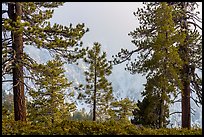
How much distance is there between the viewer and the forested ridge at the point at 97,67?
12172 millimetres

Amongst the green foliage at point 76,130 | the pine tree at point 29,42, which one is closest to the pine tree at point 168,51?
the pine tree at point 29,42

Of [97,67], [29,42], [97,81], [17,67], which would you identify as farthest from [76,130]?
[97,81]

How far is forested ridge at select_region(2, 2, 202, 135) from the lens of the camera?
12172 mm

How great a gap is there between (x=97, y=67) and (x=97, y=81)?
5.88 ft

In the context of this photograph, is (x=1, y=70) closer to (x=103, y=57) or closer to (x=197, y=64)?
(x=197, y=64)

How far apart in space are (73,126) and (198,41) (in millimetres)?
11576

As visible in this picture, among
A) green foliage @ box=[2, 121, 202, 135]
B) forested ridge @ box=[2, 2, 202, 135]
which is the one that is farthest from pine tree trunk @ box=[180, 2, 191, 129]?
green foliage @ box=[2, 121, 202, 135]

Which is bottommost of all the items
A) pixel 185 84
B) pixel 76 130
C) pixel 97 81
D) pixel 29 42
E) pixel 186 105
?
pixel 76 130

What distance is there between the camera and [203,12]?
19.7 m

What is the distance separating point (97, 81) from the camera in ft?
104

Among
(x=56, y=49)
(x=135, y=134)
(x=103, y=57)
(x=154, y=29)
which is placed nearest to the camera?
(x=135, y=134)

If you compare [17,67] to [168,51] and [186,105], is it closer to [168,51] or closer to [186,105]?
[168,51]

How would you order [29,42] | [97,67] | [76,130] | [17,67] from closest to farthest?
[76,130] < [17,67] < [29,42] < [97,67]

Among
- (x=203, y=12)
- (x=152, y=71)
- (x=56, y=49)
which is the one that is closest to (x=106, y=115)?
(x=152, y=71)
